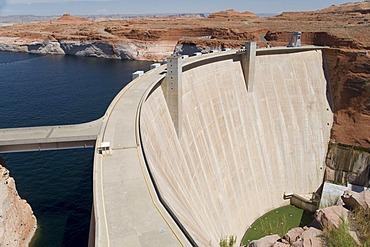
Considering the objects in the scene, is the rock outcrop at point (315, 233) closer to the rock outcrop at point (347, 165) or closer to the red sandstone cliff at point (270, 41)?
the rock outcrop at point (347, 165)

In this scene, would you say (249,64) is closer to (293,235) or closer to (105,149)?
(105,149)

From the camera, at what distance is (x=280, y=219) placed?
105 feet

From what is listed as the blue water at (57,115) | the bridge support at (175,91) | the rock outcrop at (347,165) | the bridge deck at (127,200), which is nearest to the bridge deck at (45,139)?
the bridge deck at (127,200)

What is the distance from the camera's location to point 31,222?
2361 centimetres

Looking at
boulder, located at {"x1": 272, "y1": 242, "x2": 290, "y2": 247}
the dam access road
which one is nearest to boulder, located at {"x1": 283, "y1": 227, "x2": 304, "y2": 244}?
boulder, located at {"x1": 272, "y1": 242, "x2": 290, "y2": 247}

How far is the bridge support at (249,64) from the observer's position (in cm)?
3484

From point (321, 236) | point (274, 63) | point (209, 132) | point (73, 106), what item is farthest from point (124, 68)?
point (321, 236)

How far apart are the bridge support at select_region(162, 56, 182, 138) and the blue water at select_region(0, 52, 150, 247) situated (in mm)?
10443

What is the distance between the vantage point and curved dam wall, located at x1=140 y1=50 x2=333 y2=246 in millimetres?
23844

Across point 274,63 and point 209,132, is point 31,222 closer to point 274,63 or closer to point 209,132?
point 209,132

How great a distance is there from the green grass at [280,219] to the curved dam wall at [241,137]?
2.07ft

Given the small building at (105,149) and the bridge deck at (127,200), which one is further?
the small building at (105,149)

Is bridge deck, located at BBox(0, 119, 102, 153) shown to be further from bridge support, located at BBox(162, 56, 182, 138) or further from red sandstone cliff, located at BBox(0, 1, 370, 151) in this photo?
red sandstone cliff, located at BBox(0, 1, 370, 151)

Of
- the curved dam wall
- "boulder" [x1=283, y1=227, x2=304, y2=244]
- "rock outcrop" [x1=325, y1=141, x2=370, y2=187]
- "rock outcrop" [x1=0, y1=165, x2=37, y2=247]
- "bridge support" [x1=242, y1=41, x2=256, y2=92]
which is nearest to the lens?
"boulder" [x1=283, y1=227, x2=304, y2=244]
